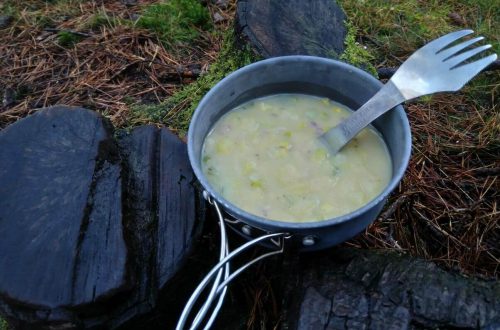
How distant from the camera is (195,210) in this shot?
1.56 meters

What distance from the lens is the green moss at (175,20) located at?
2.67m

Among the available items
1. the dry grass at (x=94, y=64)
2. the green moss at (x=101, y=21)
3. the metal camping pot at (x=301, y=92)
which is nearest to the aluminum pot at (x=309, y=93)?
the metal camping pot at (x=301, y=92)

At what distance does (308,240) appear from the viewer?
1.34 m

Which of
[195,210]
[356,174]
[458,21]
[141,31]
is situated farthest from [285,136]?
[458,21]

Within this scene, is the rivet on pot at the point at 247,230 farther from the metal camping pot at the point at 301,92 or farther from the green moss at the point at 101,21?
the green moss at the point at 101,21

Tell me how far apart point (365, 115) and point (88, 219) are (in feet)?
2.96

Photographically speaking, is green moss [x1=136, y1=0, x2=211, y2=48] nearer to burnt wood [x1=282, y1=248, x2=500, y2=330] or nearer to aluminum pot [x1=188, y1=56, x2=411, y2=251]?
aluminum pot [x1=188, y1=56, x2=411, y2=251]

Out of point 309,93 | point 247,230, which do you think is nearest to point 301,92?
point 309,93

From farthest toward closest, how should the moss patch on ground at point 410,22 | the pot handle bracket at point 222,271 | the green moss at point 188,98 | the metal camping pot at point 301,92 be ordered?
the moss patch on ground at point 410,22 → the green moss at point 188,98 → the metal camping pot at point 301,92 → the pot handle bracket at point 222,271

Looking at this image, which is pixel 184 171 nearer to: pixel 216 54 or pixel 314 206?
pixel 314 206

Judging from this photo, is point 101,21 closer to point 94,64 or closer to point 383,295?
point 94,64

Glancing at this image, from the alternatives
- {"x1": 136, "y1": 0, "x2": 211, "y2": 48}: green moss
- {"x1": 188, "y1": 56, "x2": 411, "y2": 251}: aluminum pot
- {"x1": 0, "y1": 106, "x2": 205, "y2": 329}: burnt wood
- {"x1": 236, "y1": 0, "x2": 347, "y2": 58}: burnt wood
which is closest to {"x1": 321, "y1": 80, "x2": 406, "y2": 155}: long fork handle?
{"x1": 188, "y1": 56, "x2": 411, "y2": 251}: aluminum pot

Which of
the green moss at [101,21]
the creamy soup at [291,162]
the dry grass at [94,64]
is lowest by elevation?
the dry grass at [94,64]

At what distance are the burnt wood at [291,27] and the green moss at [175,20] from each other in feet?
2.02
